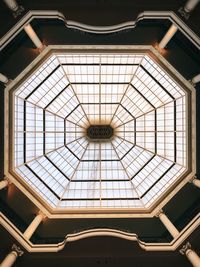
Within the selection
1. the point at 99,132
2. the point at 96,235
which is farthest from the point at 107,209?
the point at 99,132

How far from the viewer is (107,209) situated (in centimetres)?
2538

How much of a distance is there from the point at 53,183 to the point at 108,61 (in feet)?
35.6

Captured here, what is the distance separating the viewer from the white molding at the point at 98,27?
64.5 feet

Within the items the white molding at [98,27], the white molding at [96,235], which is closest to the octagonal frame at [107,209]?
the white molding at [98,27]

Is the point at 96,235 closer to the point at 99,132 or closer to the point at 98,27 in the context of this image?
the point at 99,132

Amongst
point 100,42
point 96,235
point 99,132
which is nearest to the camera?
point 96,235

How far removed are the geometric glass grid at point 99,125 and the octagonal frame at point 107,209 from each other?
587 millimetres

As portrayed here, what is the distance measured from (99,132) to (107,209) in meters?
7.48

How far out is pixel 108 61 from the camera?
24969 mm

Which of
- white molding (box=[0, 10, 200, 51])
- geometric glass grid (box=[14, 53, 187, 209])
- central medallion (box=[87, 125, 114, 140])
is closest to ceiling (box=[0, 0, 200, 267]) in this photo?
white molding (box=[0, 10, 200, 51])

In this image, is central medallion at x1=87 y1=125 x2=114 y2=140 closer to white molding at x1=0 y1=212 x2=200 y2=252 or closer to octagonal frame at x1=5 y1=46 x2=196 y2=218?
octagonal frame at x1=5 y1=46 x2=196 y2=218

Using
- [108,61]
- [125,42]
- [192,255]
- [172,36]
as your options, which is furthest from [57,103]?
[192,255]

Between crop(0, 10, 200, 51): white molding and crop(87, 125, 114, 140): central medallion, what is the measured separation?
11.1 meters

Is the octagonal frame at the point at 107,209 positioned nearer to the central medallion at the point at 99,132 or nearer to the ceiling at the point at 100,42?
the ceiling at the point at 100,42
